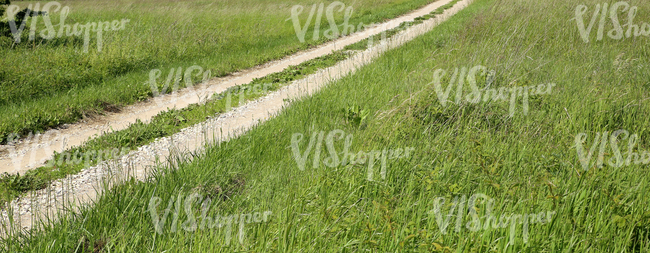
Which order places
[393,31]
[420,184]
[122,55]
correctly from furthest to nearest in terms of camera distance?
[393,31], [122,55], [420,184]

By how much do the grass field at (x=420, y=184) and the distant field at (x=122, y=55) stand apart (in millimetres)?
4794

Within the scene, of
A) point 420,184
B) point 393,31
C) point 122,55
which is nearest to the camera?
point 420,184

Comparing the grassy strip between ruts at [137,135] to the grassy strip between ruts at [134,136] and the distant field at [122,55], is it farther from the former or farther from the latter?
the distant field at [122,55]

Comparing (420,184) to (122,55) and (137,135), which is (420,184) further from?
(122,55)

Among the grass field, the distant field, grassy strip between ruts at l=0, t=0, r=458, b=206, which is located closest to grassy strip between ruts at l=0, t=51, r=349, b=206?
grassy strip between ruts at l=0, t=0, r=458, b=206

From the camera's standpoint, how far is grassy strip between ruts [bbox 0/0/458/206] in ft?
18.0

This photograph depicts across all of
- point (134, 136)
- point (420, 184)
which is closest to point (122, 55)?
point (134, 136)

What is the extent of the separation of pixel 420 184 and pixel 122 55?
10787 mm

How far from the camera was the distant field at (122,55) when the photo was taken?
8766 mm

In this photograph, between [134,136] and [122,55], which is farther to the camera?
[122,55]

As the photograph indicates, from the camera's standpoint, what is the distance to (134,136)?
728 cm

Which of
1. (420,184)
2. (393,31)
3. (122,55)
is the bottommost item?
(420,184)

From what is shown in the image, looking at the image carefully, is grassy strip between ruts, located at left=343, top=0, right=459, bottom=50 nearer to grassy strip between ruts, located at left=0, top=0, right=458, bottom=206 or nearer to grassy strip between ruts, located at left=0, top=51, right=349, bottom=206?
grassy strip between ruts, located at left=0, top=0, right=458, bottom=206

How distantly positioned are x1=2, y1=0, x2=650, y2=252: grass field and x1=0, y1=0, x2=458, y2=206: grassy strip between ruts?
741mm
